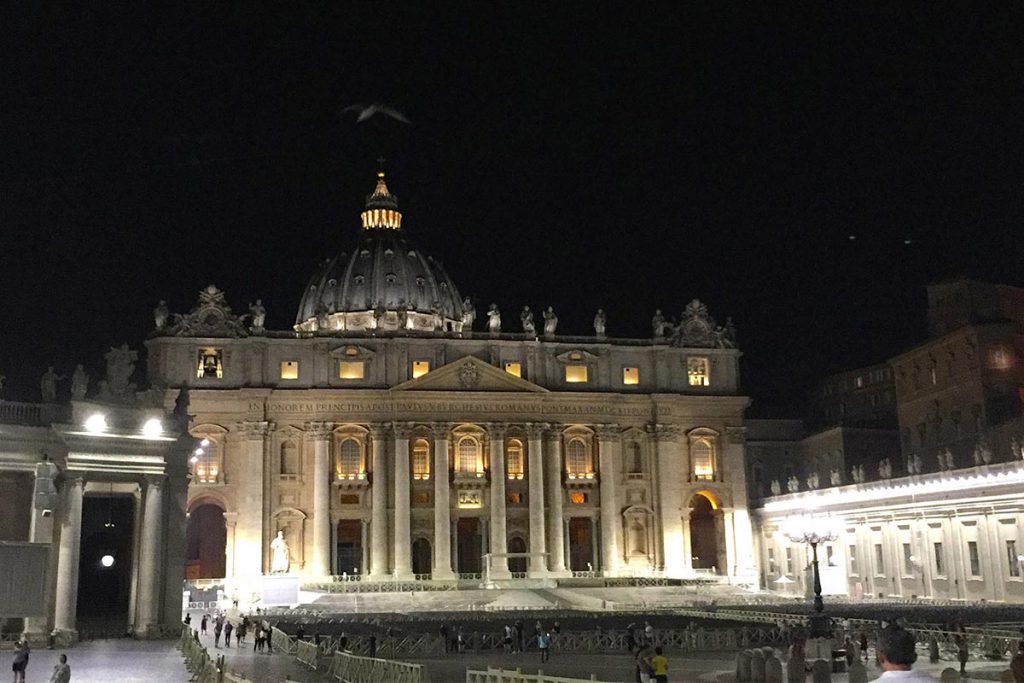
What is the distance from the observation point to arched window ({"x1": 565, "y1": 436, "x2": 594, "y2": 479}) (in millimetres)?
84562

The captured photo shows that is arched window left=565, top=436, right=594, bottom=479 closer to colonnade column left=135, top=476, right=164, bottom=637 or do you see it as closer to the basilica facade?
the basilica facade

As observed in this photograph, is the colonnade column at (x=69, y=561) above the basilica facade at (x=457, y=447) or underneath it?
underneath

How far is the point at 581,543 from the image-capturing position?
85688mm

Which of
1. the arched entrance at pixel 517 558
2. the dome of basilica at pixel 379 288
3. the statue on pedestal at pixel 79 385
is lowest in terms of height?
the arched entrance at pixel 517 558

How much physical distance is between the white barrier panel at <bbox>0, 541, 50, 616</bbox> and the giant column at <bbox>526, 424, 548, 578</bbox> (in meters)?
60.5

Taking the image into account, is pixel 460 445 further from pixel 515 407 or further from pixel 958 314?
pixel 958 314

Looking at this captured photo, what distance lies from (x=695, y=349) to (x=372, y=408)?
2605 centimetres

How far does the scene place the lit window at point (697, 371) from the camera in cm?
8888

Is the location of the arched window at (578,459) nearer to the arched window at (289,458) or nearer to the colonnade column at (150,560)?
the arched window at (289,458)

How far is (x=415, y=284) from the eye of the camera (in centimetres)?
11025

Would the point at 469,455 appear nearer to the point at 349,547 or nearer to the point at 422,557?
the point at 422,557

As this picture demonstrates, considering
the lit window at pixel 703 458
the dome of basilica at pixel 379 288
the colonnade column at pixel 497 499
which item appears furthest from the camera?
the dome of basilica at pixel 379 288

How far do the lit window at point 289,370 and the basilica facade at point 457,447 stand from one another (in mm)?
72

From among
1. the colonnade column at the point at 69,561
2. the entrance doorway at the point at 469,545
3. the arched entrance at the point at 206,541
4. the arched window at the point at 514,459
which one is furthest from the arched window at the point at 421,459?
the colonnade column at the point at 69,561
